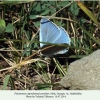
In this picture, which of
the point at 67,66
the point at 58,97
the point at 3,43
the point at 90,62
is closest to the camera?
the point at 58,97

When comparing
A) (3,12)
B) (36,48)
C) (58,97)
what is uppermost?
(3,12)

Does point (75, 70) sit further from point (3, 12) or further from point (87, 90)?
point (3, 12)

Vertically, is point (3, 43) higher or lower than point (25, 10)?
lower

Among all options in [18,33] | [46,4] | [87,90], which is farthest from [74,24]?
[87,90]

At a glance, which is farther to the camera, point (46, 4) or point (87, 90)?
point (46, 4)
